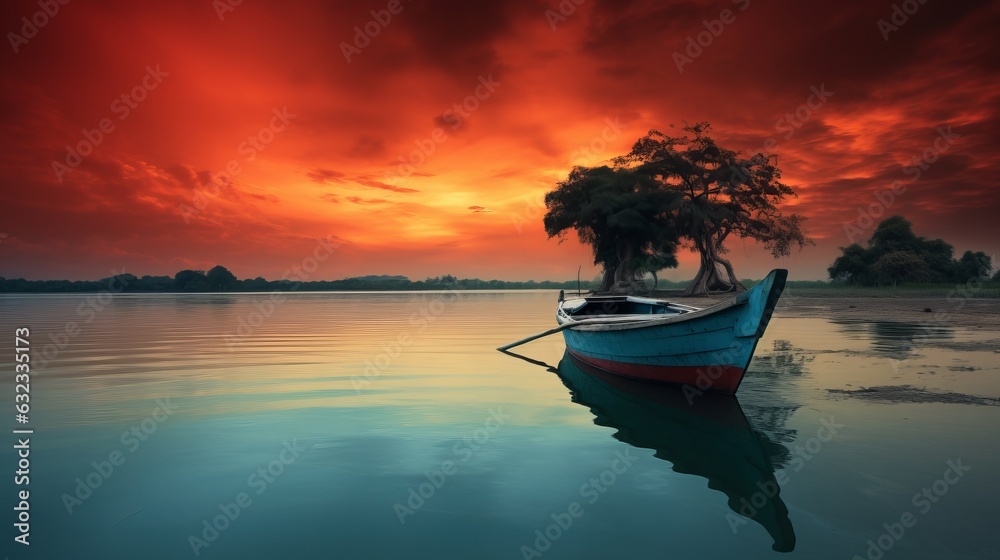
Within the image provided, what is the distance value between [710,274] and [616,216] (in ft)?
38.6

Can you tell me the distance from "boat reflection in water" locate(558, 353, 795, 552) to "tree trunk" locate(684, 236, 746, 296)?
44.8 meters

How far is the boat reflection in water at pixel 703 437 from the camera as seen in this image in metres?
5.36

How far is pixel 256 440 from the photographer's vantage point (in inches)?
304

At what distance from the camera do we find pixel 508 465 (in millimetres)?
6578

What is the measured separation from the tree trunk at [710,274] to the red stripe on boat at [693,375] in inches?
1753

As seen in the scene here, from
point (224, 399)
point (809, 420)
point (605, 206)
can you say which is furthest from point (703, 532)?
point (605, 206)

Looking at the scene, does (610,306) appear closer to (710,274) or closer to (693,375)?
(693,375)

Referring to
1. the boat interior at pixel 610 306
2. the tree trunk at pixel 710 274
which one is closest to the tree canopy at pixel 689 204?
the tree trunk at pixel 710 274

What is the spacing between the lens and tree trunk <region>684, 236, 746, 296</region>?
53506mm

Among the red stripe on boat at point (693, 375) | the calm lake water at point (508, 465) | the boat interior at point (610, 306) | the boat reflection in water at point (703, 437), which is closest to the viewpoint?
the calm lake water at point (508, 465)

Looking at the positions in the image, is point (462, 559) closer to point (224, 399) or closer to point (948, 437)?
point (948, 437)

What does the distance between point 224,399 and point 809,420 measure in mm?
10273

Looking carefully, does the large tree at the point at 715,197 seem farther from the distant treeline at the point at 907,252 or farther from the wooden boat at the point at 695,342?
the wooden boat at the point at 695,342

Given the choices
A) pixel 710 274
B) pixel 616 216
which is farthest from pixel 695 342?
pixel 710 274
